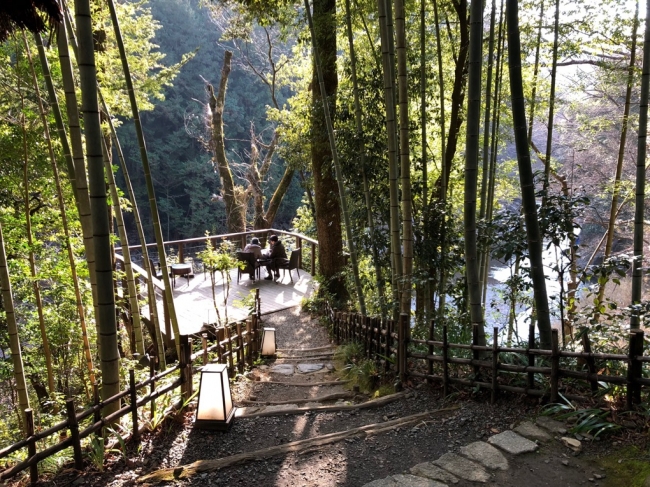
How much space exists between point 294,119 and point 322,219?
1756mm

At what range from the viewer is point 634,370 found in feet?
7.23

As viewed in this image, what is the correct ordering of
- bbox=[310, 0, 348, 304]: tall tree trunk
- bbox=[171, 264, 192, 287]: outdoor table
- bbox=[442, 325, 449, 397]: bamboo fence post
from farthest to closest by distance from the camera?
bbox=[171, 264, 192, 287]: outdoor table < bbox=[310, 0, 348, 304]: tall tree trunk < bbox=[442, 325, 449, 397]: bamboo fence post

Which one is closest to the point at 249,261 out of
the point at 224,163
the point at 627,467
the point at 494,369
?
the point at 224,163

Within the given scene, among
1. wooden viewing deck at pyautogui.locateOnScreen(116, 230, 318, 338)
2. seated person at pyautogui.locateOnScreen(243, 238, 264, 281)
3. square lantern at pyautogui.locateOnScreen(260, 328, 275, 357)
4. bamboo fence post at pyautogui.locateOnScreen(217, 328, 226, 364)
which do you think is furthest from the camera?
seated person at pyautogui.locateOnScreen(243, 238, 264, 281)

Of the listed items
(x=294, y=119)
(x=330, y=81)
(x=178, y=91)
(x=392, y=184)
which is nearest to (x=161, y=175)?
(x=178, y=91)

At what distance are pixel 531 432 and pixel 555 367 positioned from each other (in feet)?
1.18

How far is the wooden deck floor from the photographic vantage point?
6535 millimetres

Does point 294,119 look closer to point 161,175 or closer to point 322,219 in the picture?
point 322,219

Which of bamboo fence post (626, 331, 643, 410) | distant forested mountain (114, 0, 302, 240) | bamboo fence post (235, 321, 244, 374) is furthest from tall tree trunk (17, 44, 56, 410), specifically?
distant forested mountain (114, 0, 302, 240)

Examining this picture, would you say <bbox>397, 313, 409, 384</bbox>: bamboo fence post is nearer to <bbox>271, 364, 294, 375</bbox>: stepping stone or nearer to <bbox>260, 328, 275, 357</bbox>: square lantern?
<bbox>271, 364, 294, 375</bbox>: stepping stone

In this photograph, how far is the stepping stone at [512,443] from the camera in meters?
2.18

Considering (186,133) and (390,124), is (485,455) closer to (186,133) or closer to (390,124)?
(390,124)

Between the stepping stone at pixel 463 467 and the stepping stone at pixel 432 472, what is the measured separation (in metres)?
0.03

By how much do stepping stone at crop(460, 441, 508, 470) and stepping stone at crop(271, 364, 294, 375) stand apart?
2641mm
